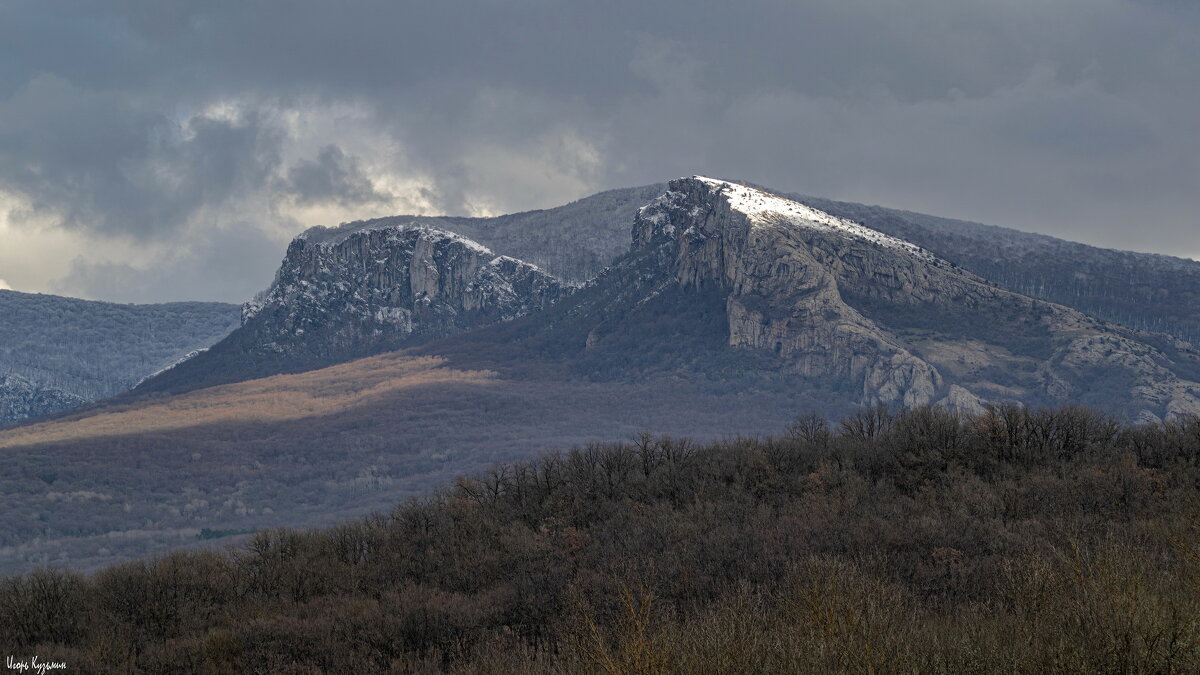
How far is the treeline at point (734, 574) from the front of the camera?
28.8 metres

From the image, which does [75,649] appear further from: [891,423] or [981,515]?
[891,423]

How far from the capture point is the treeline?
28781mm

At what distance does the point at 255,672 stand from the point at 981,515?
194 feet

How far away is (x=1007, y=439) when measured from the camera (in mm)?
113875
